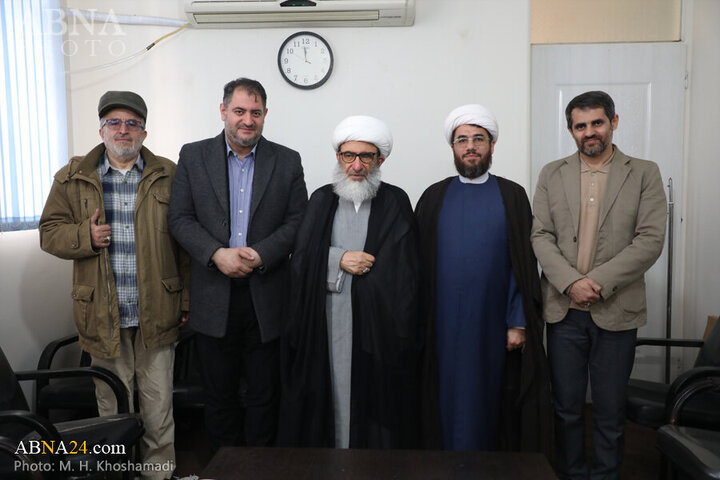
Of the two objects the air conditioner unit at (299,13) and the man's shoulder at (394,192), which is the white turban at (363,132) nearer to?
the man's shoulder at (394,192)

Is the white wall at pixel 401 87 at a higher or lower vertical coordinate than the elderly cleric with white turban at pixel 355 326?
higher

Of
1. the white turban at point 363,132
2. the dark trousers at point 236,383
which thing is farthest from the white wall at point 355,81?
the dark trousers at point 236,383

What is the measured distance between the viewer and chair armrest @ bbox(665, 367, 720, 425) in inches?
87.6

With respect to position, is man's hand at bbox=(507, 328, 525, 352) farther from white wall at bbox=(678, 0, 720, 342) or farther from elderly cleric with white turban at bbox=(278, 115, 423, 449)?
white wall at bbox=(678, 0, 720, 342)

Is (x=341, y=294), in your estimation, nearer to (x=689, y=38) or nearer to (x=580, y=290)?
(x=580, y=290)

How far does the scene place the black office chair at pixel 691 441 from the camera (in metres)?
1.87

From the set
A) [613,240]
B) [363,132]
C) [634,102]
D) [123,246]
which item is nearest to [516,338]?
[613,240]

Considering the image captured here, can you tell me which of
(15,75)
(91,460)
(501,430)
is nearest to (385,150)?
(501,430)

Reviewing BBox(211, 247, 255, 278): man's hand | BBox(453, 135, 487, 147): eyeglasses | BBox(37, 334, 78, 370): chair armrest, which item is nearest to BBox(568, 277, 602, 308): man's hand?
BBox(453, 135, 487, 147): eyeglasses

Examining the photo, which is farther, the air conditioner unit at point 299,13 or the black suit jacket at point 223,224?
the air conditioner unit at point 299,13

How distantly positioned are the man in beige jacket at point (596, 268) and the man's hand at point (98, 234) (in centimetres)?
180

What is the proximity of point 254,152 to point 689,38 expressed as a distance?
291 centimetres

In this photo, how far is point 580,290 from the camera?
7.69 feet

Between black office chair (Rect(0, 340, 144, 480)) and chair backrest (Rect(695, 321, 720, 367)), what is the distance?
2.44 metres
